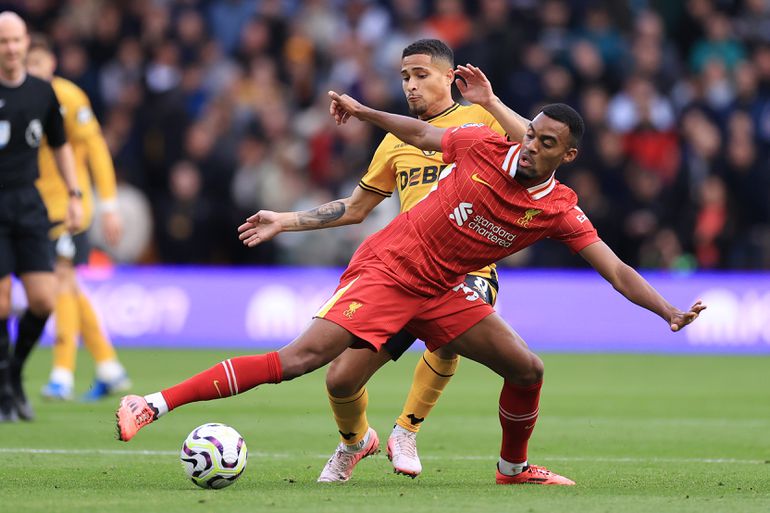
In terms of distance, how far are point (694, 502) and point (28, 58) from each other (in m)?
6.91

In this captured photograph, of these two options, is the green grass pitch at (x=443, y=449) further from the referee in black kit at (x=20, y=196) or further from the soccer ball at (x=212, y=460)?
the referee in black kit at (x=20, y=196)

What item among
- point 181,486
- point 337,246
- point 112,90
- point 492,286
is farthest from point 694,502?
point 112,90

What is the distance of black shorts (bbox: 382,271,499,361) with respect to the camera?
24.4 ft

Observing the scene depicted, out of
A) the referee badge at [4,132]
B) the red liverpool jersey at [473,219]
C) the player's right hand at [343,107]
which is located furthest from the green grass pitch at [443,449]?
the referee badge at [4,132]

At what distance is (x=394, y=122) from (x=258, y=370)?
54.4 inches

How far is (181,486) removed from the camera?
268 inches

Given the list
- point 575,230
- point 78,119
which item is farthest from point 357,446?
point 78,119

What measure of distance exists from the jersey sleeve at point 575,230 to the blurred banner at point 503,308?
9.42 metres

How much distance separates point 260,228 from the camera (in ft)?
22.2

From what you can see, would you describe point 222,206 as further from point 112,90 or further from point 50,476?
point 50,476

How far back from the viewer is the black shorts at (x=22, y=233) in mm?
9570

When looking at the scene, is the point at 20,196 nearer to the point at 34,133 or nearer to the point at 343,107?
the point at 34,133

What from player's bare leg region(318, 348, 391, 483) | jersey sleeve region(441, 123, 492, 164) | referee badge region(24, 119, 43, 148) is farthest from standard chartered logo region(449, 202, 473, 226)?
referee badge region(24, 119, 43, 148)

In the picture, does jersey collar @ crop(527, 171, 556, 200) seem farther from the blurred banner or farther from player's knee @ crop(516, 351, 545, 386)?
the blurred banner
